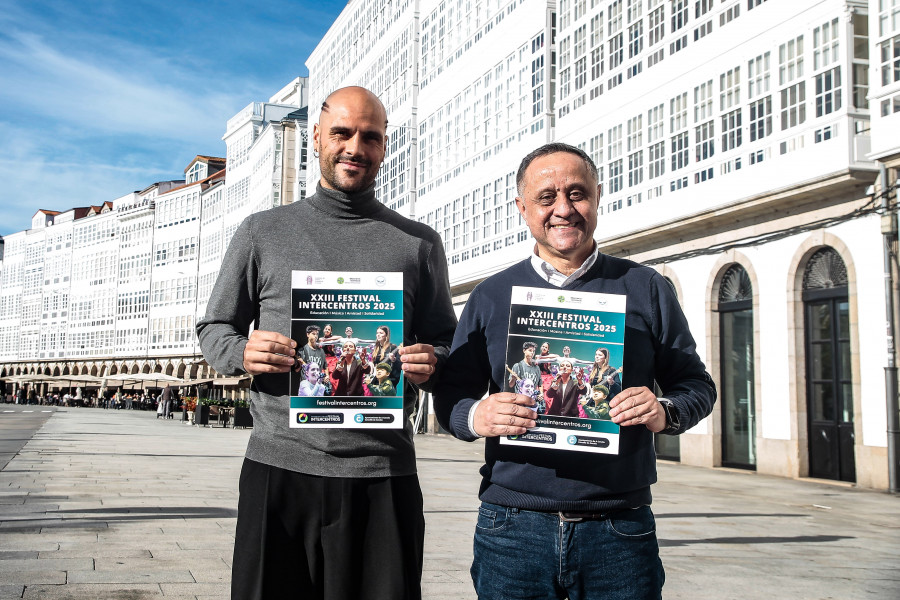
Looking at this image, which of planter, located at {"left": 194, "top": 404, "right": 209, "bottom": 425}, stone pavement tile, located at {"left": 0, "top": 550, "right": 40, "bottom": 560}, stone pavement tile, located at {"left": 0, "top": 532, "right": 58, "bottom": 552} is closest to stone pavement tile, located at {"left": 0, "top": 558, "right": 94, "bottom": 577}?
stone pavement tile, located at {"left": 0, "top": 550, "right": 40, "bottom": 560}

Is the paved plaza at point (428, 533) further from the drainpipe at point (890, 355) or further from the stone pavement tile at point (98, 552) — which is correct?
the drainpipe at point (890, 355)

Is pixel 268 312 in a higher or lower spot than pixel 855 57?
lower

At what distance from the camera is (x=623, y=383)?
3080mm

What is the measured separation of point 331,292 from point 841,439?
718 inches

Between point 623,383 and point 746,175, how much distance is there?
1906cm

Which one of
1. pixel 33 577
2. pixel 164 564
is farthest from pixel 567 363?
pixel 164 564

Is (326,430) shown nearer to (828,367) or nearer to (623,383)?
(623,383)

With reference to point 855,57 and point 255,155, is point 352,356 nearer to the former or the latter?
point 855,57

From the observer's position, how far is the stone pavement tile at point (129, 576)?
691 cm

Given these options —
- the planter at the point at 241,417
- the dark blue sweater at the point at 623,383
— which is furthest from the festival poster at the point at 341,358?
the planter at the point at 241,417

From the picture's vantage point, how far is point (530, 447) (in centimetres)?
307

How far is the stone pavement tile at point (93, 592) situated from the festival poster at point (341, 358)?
393cm

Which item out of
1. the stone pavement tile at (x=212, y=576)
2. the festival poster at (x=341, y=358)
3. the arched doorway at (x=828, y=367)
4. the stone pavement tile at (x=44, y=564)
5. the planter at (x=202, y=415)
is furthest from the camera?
the planter at (x=202, y=415)

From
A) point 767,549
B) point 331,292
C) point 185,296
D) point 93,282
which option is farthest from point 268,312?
point 93,282
